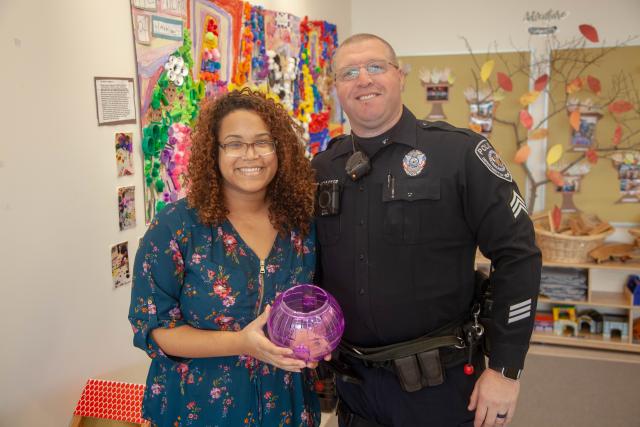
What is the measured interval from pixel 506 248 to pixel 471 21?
3396 mm

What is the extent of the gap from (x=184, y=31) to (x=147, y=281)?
4.81 ft

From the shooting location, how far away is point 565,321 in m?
4.33

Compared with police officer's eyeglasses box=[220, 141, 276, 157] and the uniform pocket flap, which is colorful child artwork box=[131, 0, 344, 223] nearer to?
police officer's eyeglasses box=[220, 141, 276, 157]

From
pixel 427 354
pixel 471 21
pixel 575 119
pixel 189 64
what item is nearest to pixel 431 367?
pixel 427 354

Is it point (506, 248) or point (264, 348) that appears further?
point (506, 248)

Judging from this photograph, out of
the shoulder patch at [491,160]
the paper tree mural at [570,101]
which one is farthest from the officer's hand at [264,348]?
the paper tree mural at [570,101]

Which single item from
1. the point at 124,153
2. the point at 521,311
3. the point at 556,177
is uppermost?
the point at 124,153

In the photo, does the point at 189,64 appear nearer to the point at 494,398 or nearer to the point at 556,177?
the point at 494,398

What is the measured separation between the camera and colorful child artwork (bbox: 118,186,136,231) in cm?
227

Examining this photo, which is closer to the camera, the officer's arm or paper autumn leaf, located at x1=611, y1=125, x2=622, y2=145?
the officer's arm

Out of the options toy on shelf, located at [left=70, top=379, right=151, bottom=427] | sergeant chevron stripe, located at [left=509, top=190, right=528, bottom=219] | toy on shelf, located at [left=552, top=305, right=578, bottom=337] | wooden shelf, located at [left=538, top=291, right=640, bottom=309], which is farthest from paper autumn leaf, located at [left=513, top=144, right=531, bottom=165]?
toy on shelf, located at [left=70, top=379, right=151, bottom=427]

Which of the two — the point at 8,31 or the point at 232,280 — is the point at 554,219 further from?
the point at 8,31

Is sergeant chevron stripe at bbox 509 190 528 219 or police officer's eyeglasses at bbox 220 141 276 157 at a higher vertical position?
police officer's eyeglasses at bbox 220 141 276 157

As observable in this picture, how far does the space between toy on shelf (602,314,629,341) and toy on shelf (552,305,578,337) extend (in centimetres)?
20
